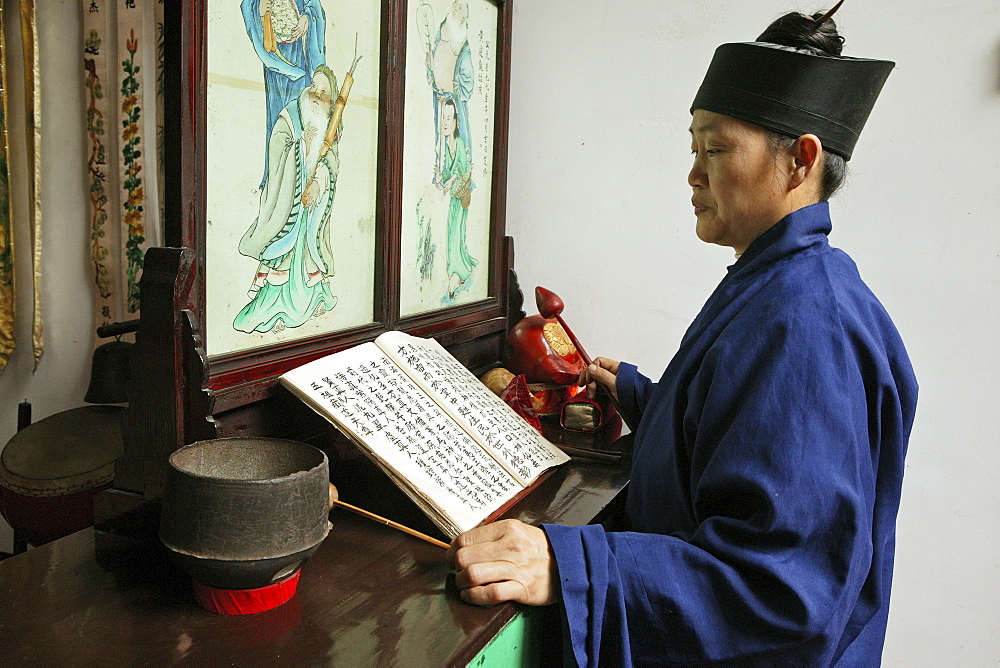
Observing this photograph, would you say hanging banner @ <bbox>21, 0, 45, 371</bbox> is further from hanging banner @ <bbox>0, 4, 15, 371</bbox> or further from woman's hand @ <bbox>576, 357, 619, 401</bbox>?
woman's hand @ <bbox>576, 357, 619, 401</bbox>

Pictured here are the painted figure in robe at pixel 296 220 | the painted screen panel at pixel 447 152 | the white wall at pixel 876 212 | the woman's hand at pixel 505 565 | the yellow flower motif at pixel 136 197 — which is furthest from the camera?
the yellow flower motif at pixel 136 197

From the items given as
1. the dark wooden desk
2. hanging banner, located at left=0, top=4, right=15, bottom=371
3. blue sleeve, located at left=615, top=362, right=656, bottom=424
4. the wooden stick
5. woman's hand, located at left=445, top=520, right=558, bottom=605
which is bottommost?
the dark wooden desk

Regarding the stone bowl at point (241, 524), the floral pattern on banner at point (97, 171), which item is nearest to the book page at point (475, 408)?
the stone bowl at point (241, 524)

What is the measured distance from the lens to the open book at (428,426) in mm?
1130

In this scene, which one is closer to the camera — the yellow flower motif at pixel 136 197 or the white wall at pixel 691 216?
the white wall at pixel 691 216

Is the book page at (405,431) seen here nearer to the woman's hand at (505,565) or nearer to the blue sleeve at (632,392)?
the woman's hand at (505,565)

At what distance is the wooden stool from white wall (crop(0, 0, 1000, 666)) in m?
0.46

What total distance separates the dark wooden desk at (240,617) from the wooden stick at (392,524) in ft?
0.04

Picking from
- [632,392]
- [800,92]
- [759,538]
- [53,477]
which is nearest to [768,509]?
[759,538]

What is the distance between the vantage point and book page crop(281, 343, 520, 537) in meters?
1.13

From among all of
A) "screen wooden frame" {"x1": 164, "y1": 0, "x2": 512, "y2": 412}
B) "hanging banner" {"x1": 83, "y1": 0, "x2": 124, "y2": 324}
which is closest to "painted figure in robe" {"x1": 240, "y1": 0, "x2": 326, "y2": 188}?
"screen wooden frame" {"x1": 164, "y1": 0, "x2": 512, "y2": 412}

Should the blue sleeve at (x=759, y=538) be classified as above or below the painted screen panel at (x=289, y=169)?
below

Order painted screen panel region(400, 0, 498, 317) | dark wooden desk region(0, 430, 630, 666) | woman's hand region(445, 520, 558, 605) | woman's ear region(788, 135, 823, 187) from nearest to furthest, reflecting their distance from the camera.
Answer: dark wooden desk region(0, 430, 630, 666), woman's hand region(445, 520, 558, 605), woman's ear region(788, 135, 823, 187), painted screen panel region(400, 0, 498, 317)

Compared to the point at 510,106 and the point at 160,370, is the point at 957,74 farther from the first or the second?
the point at 160,370
